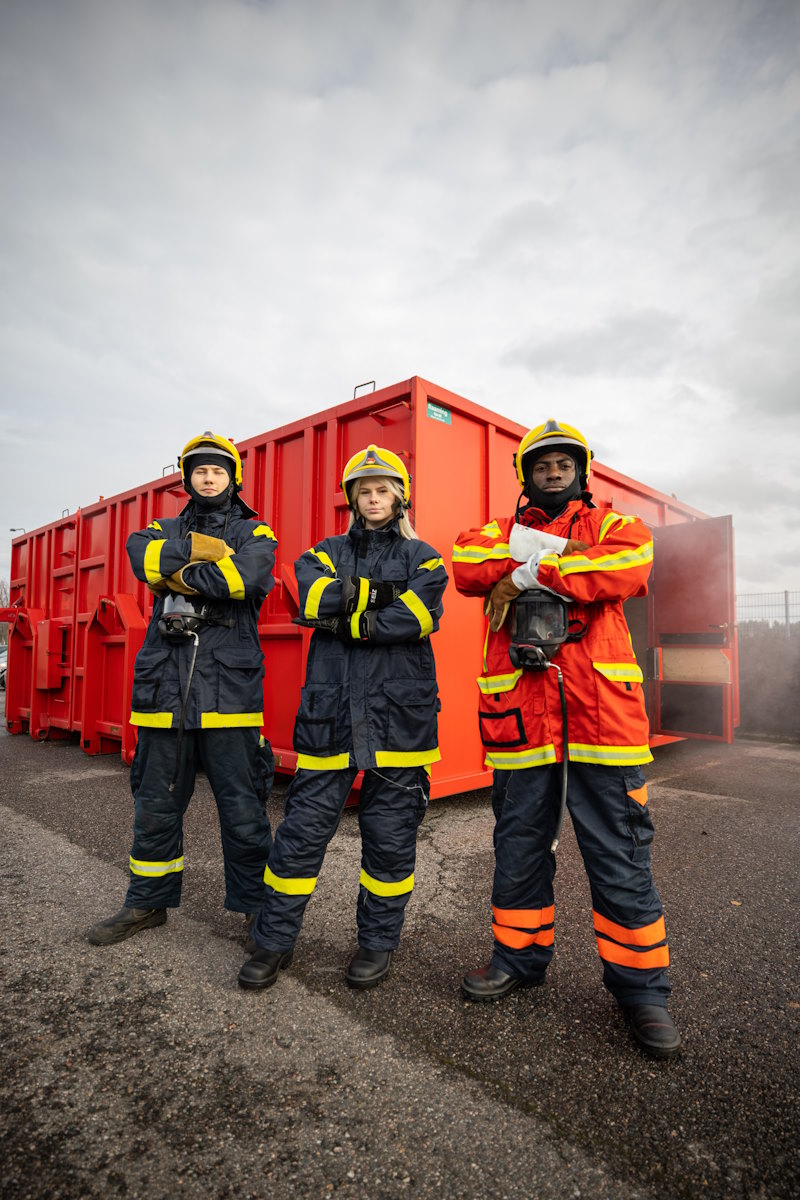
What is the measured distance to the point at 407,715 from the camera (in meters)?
2.34

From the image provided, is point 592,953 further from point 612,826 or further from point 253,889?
point 253,889

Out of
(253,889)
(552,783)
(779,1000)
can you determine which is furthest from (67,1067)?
(779,1000)

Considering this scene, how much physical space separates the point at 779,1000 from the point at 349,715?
168 cm

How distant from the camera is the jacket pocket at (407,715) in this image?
7.63ft

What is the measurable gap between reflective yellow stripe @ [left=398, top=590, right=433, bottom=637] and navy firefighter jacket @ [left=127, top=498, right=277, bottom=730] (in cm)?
63

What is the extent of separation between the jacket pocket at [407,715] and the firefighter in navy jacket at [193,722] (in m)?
0.60

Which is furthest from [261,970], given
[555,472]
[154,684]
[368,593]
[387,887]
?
[555,472]

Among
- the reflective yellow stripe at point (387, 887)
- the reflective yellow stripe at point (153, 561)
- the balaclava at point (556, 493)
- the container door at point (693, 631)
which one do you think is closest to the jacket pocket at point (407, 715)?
the reflective yellow stripe at point (387, 887)

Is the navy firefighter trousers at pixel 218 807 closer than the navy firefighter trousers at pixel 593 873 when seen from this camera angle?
No

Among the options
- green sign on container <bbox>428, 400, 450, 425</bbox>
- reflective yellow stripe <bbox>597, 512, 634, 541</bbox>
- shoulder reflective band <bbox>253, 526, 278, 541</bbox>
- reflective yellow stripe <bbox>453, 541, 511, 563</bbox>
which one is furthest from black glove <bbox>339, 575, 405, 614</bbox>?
green sign on container <bbox>428, 400, 450, 425</bbox>

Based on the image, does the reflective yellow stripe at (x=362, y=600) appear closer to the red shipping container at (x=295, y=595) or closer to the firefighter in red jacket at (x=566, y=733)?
the firefighter in red jacket at (x=566, y=733)

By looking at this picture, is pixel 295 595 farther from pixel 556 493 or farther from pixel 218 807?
pixel 556 493

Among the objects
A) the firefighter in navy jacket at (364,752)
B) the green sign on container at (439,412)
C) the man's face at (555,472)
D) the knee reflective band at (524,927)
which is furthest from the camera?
the green sign on container at (439,412)

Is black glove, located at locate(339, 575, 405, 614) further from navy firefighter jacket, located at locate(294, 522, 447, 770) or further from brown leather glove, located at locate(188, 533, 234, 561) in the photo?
brown leather glove, located at locate(188, 533, 234, 561)
